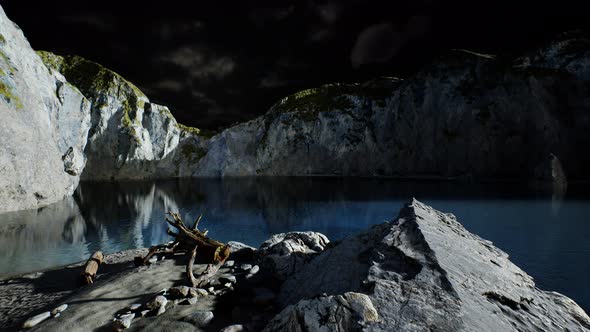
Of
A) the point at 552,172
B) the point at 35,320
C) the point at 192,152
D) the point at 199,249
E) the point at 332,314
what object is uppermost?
the point at 192,152

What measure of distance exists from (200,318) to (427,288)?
6065 mm

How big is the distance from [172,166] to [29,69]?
106 meters

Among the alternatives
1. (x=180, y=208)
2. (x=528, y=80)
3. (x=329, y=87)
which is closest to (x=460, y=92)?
(x=528, y=80)

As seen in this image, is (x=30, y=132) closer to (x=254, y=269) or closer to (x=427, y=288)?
(x=254, y=269)

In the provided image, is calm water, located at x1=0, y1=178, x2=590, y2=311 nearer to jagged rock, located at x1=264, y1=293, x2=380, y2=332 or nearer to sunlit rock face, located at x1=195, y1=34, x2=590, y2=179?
jagged rock, located at x1=264, y1=293, x2=380, y2=332

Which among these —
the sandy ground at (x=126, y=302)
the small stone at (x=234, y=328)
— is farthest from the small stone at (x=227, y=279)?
the small stone at (x=234, y=328)

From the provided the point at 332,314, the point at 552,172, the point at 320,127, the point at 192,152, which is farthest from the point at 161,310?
the point at 192,152

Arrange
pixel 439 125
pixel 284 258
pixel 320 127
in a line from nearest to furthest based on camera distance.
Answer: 1. pixel 284 258
2. pixel 439 125
3. pixel 320 127

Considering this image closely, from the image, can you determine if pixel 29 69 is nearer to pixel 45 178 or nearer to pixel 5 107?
pixel 5 107

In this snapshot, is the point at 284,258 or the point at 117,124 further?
the point at 117,124

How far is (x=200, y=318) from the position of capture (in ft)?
25.6

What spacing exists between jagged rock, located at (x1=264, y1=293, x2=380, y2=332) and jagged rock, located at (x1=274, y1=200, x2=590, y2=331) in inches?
1.8

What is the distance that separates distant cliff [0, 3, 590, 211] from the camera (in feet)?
143

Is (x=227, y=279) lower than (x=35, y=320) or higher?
higher
